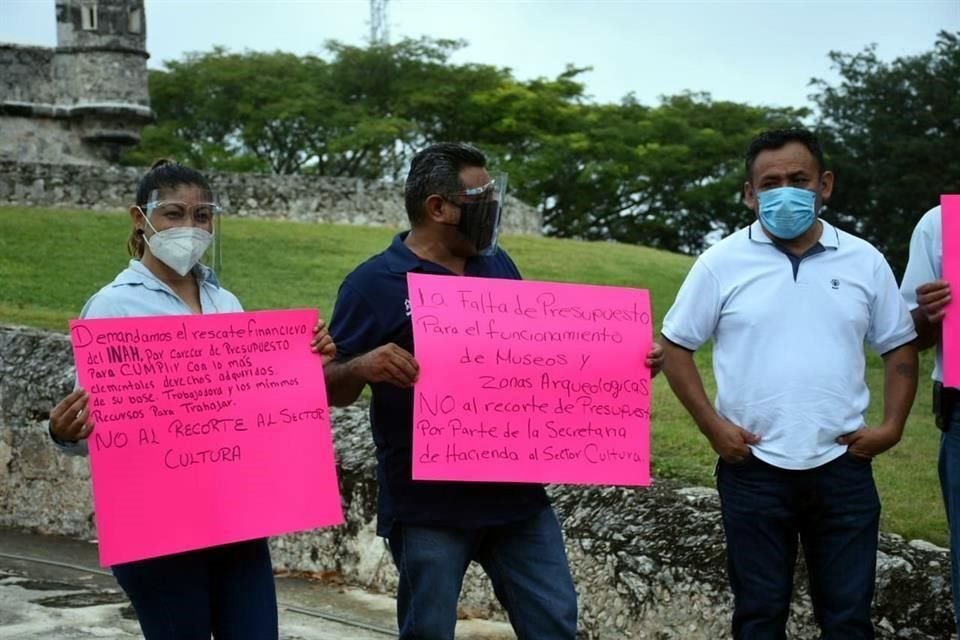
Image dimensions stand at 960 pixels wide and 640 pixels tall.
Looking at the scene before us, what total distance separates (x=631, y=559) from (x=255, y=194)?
21801mm

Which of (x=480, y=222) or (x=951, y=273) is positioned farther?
(x=951, y=273)

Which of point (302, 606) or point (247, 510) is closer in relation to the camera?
point (247, 510)

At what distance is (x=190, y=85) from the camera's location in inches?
1751

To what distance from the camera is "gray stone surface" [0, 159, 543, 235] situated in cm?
2419

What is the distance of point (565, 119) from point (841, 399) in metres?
41.9

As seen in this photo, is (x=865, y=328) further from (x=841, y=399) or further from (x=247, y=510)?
(x=247, y=510)

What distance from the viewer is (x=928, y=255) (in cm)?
412

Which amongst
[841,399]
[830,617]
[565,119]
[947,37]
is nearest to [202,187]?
[841,399]

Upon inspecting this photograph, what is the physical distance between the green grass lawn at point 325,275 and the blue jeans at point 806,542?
5.94ft

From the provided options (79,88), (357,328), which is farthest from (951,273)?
(79,88)

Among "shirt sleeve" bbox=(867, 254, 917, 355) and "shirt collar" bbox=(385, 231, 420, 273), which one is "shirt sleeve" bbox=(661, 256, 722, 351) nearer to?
"shirt sleeve" bbox=(867, 254, 917, 355)

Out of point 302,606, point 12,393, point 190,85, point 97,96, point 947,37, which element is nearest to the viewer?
point 302,606

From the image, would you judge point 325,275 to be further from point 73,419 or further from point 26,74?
point 26,74

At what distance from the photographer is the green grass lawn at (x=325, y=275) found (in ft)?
21.8
